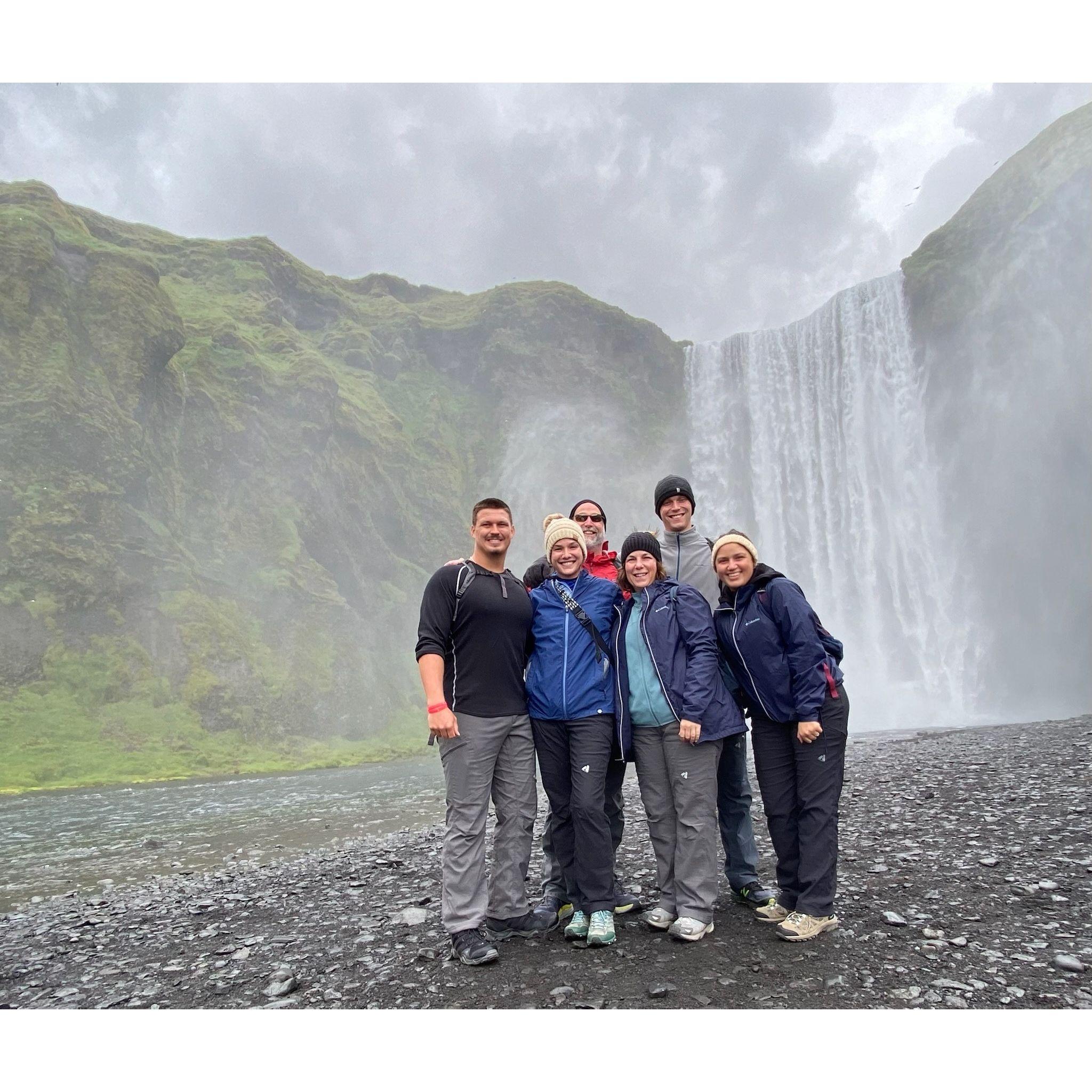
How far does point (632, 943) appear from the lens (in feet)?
17.4

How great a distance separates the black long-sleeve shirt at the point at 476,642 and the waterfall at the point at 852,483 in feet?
142

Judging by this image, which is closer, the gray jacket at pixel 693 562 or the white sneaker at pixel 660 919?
the white sneaker at pixel 660 919

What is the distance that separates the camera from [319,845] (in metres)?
12.7

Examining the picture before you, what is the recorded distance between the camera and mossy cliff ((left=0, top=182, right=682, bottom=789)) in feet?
119

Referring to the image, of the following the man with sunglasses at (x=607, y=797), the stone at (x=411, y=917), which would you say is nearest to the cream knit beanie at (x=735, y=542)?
the man with sunglasses at (x=607, y=797)

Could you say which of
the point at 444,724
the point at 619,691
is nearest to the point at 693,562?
the point at 619,691

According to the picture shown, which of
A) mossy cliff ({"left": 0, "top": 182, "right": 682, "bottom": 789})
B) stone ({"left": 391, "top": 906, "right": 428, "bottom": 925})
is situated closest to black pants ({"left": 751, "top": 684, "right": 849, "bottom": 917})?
stone ({"left": 391, "top": 906, "right": 428, "bottom": 925})

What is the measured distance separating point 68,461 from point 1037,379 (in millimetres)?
62678

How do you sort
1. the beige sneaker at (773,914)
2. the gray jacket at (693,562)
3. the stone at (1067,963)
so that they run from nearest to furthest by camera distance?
the stone at (1067,963) < the beige sneaker at (773,914) < the gray jacket at (693,562)

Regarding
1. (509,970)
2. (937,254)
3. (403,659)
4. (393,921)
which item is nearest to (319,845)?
(393,921)

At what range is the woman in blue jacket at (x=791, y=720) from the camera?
5.38m

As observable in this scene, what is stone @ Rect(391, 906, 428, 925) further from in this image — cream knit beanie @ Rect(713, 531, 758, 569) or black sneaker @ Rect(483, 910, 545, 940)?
cream knit beanie @ Rect(713, 531, 758, 569)

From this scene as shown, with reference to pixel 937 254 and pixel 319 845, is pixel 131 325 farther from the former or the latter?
pixel 937 254

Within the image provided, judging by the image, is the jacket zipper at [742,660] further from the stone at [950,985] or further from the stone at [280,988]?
the stone at [280,988]
